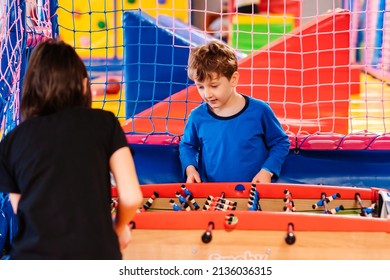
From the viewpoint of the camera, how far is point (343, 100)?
8.34ft

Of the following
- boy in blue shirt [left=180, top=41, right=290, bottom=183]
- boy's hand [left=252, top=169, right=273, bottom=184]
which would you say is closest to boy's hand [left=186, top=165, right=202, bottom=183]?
boy in blue shirt [left=180, top=41, right=290, bottom=183]

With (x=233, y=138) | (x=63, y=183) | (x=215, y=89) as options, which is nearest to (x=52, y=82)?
(x=63, y=183)

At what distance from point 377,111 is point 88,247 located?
9.60ft

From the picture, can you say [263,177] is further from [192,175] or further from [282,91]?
[282,91]

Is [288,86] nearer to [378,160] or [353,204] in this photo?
[378,160]

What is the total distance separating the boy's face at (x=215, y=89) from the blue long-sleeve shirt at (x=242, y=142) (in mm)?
95

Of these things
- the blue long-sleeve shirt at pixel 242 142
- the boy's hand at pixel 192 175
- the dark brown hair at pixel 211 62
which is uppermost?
the dark brown hair at pixel 211 62

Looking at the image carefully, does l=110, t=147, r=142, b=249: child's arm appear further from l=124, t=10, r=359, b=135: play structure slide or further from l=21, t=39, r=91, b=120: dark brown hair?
l=124, t=10, r=359, b=135: play structure slide

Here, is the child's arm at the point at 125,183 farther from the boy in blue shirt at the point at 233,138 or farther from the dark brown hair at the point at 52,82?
the boy in blue shirt at the point at 233,138

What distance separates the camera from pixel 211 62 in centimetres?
208

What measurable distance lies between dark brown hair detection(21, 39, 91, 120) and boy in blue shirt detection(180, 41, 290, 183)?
0.93 metres

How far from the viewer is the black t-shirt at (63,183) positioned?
1.16 metres

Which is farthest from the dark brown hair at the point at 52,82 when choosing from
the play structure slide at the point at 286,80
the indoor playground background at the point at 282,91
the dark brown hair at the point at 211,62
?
the play structure slide at the point at 286,80
